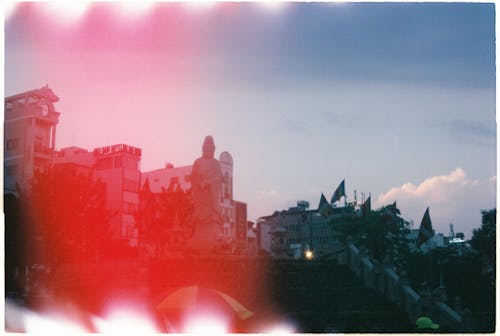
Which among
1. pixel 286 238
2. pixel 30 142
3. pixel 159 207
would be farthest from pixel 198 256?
pixel 286 238

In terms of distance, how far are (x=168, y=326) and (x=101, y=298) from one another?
1919 millimetres

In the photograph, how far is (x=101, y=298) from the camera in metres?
14.3

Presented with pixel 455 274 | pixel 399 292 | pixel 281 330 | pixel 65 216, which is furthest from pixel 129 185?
pixel 455 274

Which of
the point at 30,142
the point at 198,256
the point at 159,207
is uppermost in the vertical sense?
the point at 30,142

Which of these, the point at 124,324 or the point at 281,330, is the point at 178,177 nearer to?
the point at 124,324

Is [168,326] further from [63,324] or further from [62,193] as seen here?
[62,193]

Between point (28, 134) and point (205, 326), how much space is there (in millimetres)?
7277

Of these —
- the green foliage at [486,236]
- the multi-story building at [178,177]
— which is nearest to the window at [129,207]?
the multi-story building at [178,177]

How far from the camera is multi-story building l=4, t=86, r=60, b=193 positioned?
15828 mm

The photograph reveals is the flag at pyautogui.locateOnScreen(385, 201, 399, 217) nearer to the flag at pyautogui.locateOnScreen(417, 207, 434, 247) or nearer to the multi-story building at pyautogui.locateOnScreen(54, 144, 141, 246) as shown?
the flag at pyautogui.locateOnScreen(417, 207, 434, 247)

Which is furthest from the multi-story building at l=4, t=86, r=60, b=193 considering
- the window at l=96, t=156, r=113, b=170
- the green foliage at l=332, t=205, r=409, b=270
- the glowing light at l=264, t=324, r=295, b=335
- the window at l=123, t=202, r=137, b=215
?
the green foliage at l=332, t=205, r=409, b=270

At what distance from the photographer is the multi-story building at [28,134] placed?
15828mm

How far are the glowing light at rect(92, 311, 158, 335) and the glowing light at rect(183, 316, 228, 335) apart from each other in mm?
710

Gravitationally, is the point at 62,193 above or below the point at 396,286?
above
